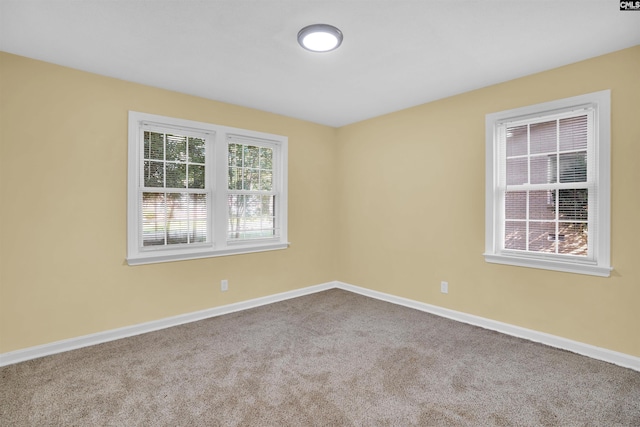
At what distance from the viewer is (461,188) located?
3611mm

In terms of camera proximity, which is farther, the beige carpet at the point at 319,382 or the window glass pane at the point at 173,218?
the window glass pane at the point at 173,218

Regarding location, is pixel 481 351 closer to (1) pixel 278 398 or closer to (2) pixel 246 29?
(1) pixel 278 398

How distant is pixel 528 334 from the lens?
3076 mm

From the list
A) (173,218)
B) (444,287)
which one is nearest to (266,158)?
(173,218)

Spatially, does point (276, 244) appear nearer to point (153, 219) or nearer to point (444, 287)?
point (153, 219)

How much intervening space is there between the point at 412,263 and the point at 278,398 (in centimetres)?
250

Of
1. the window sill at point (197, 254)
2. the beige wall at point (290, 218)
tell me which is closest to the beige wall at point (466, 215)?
the beige wall at point (290, 218)

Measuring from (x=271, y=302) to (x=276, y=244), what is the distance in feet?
2.53

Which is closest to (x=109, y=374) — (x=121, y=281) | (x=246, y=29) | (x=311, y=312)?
(x=121, y=281)

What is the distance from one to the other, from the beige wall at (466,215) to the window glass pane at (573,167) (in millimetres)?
227

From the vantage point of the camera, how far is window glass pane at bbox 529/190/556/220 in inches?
119

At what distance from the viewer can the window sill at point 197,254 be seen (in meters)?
3.25

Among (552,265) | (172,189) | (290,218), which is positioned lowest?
(552,265)

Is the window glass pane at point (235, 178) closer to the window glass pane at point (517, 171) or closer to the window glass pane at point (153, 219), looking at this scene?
the window glass pane at point (153, 219)
